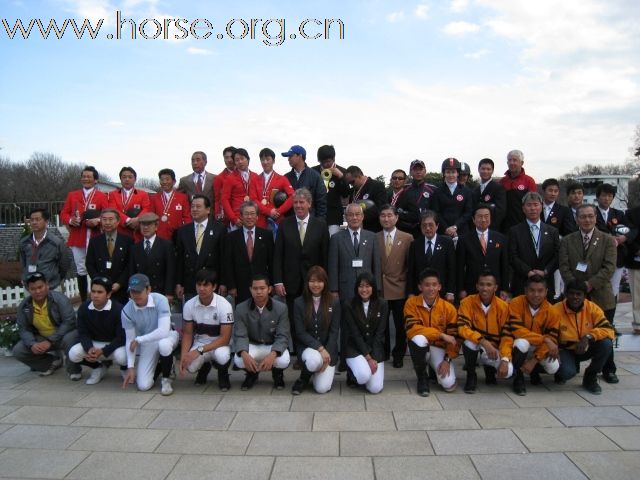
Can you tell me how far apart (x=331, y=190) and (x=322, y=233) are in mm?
1274

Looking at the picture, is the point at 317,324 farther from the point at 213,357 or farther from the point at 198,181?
the point at 198,181

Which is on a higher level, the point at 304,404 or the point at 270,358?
the point at 270,358

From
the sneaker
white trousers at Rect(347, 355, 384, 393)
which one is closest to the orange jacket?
white trousers at Rect(347, 355, 384, 393)

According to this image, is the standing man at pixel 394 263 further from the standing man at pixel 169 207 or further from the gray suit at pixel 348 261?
the standing man at pixel 169 207

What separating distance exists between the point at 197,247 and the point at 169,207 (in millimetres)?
1153

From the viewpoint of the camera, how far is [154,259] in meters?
5.86

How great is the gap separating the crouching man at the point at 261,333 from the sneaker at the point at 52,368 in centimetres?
235

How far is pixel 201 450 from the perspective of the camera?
3658 millimetres

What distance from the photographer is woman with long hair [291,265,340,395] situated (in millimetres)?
4996

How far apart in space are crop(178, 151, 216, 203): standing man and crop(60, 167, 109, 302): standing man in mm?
1117

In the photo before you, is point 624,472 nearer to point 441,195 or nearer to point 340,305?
point 340,305

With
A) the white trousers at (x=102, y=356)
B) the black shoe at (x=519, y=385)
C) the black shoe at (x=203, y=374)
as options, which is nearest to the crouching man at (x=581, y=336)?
the black shoe at (x=519, y=385)

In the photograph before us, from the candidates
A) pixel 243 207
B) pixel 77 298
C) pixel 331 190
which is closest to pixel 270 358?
pixel 243 207

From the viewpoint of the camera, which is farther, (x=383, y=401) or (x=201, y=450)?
(x=383, y=401)
